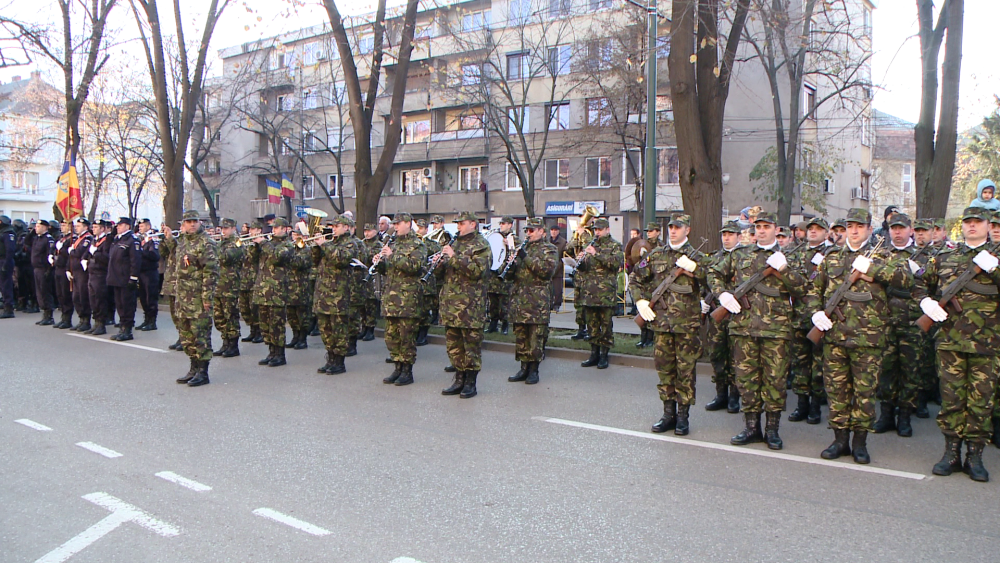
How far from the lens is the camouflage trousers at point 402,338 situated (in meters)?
8.93

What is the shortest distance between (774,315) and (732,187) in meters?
29.5

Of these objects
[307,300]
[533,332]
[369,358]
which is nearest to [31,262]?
[307,300]

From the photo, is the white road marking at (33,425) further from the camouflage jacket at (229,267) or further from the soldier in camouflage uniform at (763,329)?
the soldier in camouflage uniform at (763,329)

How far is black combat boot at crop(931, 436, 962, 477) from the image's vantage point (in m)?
5.56

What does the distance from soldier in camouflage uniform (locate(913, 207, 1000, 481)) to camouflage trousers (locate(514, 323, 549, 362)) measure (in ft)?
15.0

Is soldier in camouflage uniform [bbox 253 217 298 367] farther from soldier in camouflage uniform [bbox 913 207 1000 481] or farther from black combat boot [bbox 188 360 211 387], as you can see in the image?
soldier in camouflage uniform [bbox 913 207 1000 481]

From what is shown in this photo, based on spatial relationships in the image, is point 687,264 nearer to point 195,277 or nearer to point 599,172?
point 195,277

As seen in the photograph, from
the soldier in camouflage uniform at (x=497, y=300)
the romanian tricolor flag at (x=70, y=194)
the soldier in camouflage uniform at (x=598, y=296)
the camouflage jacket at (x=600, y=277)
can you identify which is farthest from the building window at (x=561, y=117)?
the soldier in camouflage uniform at (x=598, y=296)

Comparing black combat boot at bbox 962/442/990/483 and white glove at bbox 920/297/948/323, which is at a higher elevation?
white glove at bbox 920/297/948/323

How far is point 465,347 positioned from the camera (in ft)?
27.9

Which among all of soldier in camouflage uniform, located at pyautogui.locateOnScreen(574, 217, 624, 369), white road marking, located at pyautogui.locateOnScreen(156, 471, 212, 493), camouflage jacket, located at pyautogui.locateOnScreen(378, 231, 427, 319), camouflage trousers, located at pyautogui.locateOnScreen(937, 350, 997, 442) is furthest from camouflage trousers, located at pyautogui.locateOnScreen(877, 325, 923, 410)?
white road marking, located at pyautogui.locateOnScreen(156, 471, 212, 493)

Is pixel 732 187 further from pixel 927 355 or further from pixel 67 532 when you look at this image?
pixel 67 532

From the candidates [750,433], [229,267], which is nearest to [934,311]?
[750,433]

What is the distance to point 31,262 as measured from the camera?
1620 centimetres
